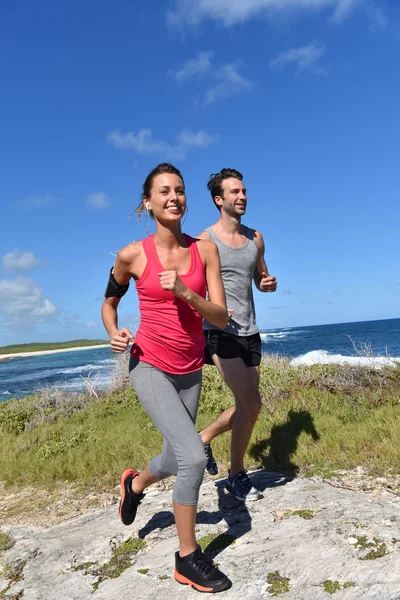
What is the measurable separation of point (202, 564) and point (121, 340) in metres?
1.39

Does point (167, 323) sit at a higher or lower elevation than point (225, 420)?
higher

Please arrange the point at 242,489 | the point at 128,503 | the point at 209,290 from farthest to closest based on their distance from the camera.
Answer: the point at 242,489 → the point at 128,503 → the point at 209,290

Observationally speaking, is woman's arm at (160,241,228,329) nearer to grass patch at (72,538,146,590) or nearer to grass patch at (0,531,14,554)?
grass patch at (72,538,146,590)

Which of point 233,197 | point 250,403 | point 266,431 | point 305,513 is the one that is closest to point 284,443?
point 266,431

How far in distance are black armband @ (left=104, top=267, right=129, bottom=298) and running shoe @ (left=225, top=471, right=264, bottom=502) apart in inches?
75.8

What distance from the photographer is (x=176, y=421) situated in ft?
9.92

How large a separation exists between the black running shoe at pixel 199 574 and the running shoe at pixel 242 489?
1241 mm

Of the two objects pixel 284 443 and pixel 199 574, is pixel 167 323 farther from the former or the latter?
pixel 284 443

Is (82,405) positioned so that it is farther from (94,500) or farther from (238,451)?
(238,451)

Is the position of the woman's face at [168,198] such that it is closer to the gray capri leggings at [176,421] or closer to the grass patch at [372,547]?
the gray capri leggings at [176,421]

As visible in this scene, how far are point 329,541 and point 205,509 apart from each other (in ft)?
4.37

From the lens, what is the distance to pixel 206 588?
2.73 m

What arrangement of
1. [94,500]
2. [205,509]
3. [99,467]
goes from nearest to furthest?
[205,509] < [94,500] < [99,467]

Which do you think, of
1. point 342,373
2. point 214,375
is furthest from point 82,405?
point 342,373
